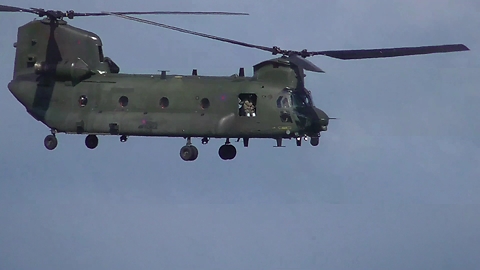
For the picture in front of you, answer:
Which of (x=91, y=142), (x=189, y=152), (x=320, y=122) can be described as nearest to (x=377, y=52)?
(x=320, y=122)

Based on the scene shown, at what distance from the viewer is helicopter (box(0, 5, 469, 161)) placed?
120 feet

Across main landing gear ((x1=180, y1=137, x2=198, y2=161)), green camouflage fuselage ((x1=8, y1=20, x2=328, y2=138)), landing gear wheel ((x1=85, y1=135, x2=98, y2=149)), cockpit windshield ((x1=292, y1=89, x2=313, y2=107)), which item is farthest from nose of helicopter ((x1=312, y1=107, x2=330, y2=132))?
landing gear wheel ((x1=85, y1=135, x2=98, y2=149))

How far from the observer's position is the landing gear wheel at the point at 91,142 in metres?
39.4

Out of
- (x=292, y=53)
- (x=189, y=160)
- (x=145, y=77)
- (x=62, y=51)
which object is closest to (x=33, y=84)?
(x=62, y=51)

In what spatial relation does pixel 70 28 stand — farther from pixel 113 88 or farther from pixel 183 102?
pixel 183 102

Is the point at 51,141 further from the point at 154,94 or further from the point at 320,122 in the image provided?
the point at 320,122

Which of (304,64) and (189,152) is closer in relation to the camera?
(304,64)

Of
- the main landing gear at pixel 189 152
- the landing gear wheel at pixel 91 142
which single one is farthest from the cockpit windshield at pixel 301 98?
the landing gear wheel at pixel 91 142

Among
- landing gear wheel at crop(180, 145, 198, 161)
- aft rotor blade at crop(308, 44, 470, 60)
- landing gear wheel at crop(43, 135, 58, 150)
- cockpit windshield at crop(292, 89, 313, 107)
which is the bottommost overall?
landing gear wheel at crop(180, 145, 198, 161)

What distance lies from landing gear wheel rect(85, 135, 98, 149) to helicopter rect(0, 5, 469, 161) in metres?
0.04

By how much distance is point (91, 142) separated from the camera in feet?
129

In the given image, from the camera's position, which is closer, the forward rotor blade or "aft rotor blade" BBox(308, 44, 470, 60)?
the forward rotor blade

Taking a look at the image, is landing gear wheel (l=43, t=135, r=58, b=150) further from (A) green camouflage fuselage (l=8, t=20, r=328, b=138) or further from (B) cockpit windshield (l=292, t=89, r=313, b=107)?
(B) cockpit windshield (l=292, t=89, r=313, b=107)

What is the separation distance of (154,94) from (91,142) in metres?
3.77
